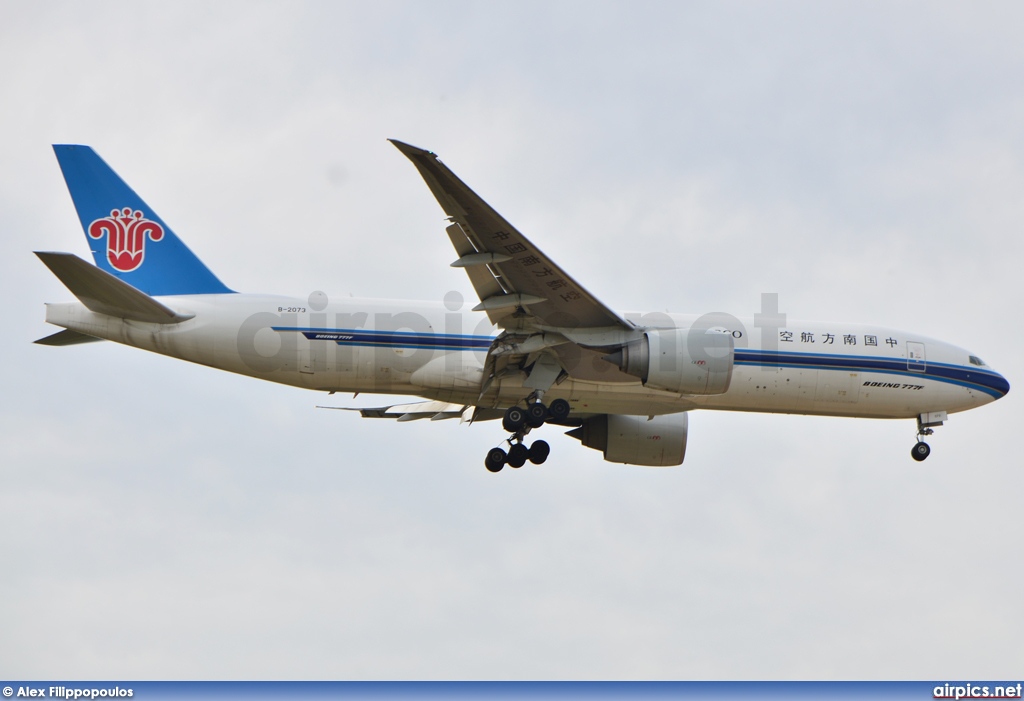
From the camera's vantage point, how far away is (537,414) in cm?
1958

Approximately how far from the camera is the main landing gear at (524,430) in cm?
1959

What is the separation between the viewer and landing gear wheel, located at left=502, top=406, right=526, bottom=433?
1977 centimetres

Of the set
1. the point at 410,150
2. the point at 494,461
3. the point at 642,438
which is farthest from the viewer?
the point at 642,438

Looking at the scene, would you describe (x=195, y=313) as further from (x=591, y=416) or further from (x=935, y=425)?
(x=935, y=425)

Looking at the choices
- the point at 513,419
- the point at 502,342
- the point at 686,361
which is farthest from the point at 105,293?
the point at 686,361

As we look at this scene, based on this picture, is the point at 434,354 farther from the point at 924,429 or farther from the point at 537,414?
the point at 924,429

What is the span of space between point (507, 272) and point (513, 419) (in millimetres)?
3208

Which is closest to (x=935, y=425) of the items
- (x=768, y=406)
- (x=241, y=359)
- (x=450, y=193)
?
(x=768, y=406)

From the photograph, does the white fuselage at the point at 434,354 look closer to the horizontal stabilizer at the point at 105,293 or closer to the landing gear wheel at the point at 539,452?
the horizontal stabilizer at the point at 105,293

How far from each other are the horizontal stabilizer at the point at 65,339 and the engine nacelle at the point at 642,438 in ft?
33.4

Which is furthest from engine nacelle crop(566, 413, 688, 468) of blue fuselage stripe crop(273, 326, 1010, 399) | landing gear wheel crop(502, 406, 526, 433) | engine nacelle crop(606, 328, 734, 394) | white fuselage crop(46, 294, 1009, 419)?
engine nacelle crop(606, 328, 734, 394)

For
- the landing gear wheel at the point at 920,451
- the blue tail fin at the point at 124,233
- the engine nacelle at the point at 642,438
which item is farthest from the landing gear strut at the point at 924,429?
the blue tail fin at the point at 124,233

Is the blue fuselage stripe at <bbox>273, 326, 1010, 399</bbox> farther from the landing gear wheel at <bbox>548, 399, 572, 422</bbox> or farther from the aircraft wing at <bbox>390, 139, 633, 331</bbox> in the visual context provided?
the landing gear wheel at <bbox>548, 399, 572, 422</bbox>

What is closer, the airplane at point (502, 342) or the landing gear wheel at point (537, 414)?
the airplane at point (502, 342)
